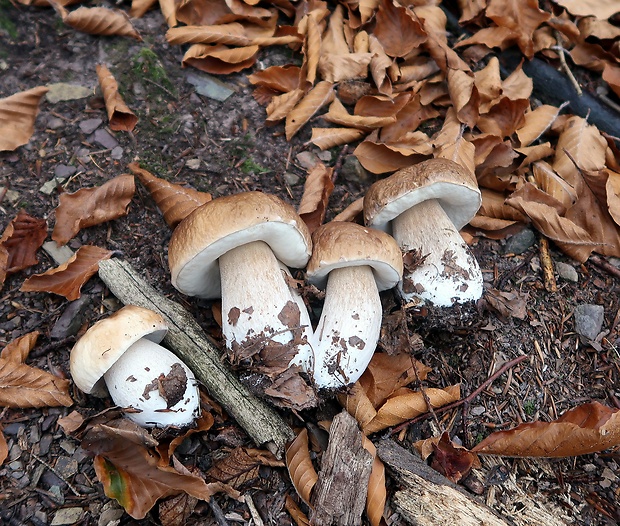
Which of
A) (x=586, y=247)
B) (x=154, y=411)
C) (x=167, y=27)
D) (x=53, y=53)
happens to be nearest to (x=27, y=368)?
(x=154, y=411)

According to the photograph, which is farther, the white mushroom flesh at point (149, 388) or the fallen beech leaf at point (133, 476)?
the white mushroom flesh at point (149, 388)

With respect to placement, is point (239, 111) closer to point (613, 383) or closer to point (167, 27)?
point (167, 27)

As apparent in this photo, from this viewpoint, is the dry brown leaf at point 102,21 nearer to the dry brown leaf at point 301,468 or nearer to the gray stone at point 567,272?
the dry brown leaf at point 301,468

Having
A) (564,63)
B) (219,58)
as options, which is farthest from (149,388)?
(564,63)

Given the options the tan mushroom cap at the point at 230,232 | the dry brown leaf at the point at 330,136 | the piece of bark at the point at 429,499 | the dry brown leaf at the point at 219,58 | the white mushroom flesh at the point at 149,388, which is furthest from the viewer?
the dry brown leaf at the point at 219,58

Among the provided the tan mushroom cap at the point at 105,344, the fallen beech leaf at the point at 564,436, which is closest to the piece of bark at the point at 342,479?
the fallen beech leaf at the point at 564,436

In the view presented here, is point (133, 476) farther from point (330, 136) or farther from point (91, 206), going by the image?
point (330, 136)

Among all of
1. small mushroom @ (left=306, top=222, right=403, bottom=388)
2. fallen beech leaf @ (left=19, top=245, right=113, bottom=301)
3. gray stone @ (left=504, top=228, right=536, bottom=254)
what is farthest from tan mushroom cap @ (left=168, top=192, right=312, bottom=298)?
gray stone @ (left=504, top=228, right=536, bottom=254)
